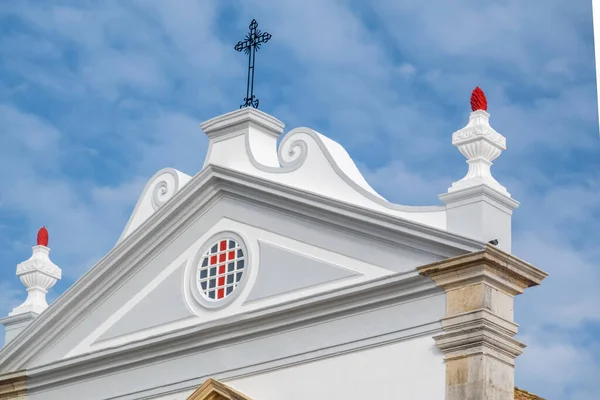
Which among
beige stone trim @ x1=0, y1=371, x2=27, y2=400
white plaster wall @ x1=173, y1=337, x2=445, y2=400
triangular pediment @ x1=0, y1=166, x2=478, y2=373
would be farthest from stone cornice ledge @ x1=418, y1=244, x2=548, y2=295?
beige stone trim @ x1=0, y1=371, x2=27, y2=400

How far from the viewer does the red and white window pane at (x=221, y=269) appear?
19.3m

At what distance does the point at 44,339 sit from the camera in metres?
21.1

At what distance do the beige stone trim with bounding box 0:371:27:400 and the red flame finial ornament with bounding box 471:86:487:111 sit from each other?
763 centimetres

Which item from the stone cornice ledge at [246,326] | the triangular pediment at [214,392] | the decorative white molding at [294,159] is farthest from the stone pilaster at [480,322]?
the triangular pediment at [214,392]

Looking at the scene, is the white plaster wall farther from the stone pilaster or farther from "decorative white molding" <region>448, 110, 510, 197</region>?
"decorative white molding" <region>448, 110, 510, 197</region>

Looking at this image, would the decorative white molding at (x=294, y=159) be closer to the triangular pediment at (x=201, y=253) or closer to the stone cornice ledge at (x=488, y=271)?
the triangular pediment at (x=201, y=253)

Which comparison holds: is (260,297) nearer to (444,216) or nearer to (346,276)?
(346,276)

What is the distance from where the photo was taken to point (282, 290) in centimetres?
1864

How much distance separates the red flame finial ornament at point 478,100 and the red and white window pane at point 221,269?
146 inches

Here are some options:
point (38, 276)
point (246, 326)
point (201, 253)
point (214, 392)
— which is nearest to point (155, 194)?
point (201, 253)

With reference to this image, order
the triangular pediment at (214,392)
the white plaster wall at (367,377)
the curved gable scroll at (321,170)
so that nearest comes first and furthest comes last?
the white plaster wall at (367,377)
the curved gable scroll at (321,170)
the triangular pediment at (214,392)

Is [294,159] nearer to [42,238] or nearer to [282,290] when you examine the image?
[282,290]

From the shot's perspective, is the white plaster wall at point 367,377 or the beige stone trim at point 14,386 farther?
the beige stone trim at point 14,386

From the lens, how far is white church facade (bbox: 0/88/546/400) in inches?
666
